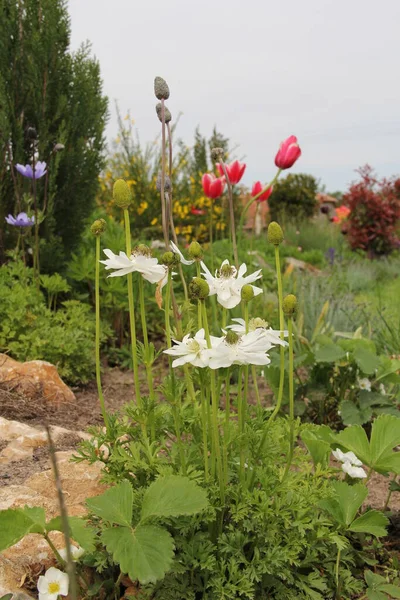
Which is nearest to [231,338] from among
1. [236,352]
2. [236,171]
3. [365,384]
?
[236,352]

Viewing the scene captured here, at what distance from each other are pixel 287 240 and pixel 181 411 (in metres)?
10.8

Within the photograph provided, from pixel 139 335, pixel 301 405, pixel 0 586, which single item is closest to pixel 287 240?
pixel 139 335

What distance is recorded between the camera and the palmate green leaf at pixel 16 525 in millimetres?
1333

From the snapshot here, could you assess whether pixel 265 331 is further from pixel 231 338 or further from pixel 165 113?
pixel 165 113

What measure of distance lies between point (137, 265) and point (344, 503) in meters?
0.87

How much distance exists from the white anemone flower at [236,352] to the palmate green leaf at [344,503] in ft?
1.84

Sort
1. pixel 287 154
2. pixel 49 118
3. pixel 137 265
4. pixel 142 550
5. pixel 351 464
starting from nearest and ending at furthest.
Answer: pixel 142 550
pixel 137 265
pixel 351 464
pixel 287 154
pixel 49 118

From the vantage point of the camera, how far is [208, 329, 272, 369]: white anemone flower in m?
1.31

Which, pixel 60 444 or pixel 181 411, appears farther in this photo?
pixel 60 444

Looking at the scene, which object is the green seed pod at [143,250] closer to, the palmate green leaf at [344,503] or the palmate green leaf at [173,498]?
the palmate green leaf at [173,498]

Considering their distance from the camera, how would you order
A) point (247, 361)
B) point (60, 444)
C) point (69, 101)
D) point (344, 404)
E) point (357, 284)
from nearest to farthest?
point (247, 361)
point (60, 444)
point (344, 404)
point (69, 101)
point (357, 284)

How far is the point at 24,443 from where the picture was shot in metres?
2.27

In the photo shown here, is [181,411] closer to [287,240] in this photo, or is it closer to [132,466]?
[132,466]

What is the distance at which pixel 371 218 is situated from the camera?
11453mm
